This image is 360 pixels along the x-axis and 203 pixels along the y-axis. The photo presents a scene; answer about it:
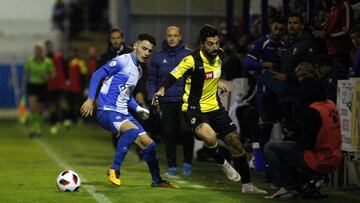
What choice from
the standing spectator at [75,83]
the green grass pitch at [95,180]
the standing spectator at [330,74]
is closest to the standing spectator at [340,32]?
the standing spectator at [330,74]

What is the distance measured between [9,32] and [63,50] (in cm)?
321

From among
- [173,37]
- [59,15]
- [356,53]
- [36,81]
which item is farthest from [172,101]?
[59,15]

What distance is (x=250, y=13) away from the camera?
20.6m

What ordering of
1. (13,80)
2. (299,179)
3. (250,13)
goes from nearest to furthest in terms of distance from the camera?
(299,179)
(250,13)
(13,80)

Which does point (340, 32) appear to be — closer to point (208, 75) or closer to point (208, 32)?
point (208, 75)

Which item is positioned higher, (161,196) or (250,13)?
(250,13)

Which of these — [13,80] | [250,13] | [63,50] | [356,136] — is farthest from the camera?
[13,80]

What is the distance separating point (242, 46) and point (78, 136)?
28.6 ft

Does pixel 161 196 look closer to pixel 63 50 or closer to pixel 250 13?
pixel 250 13

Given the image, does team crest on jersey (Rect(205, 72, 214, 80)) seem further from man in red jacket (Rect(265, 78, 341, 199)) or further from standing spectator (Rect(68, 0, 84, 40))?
standing spectator (Rect(68, 0, 84, 40))

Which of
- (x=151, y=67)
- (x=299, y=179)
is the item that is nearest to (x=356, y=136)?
(x=299, y=179)

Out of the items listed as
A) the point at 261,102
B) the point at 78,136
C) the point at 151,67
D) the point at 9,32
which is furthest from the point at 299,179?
the point at 9,32

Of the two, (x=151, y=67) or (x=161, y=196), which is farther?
(x=151, y=67)

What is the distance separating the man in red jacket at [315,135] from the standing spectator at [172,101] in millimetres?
3895
